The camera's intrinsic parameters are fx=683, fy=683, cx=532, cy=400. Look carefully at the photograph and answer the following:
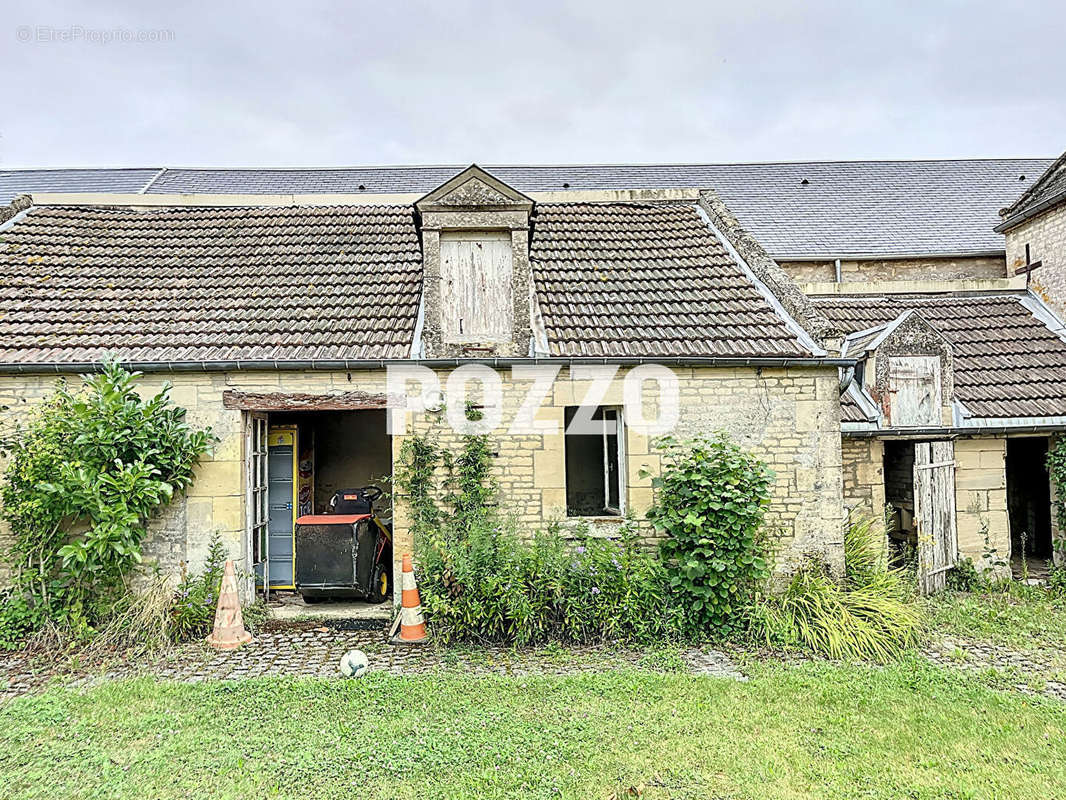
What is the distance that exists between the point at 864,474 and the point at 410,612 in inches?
237

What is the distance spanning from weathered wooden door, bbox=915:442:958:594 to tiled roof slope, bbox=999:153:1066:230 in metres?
5.34

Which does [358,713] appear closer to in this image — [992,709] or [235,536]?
[235,536]

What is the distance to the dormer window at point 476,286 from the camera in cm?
791

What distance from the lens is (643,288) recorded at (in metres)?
8.83

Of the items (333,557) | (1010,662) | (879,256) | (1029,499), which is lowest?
(1010,662)

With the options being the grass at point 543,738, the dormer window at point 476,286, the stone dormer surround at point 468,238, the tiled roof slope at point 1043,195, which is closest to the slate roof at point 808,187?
the tiled roof slope at point 1043,195

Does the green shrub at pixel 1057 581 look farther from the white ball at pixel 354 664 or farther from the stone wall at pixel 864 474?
the white ball at pixel 354 664

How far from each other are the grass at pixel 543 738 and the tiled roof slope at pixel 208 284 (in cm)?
362

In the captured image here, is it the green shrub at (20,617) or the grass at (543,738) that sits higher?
the green shrub at (20,617)

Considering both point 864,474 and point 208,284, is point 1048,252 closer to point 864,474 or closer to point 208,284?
point 864,474

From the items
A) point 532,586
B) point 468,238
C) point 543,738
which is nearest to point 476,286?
point 468,238

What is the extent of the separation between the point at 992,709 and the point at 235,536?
718 cm

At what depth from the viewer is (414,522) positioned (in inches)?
292

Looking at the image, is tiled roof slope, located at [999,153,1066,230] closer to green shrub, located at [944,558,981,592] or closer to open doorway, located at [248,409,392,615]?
green shrub, located at [944,558,981,592]
